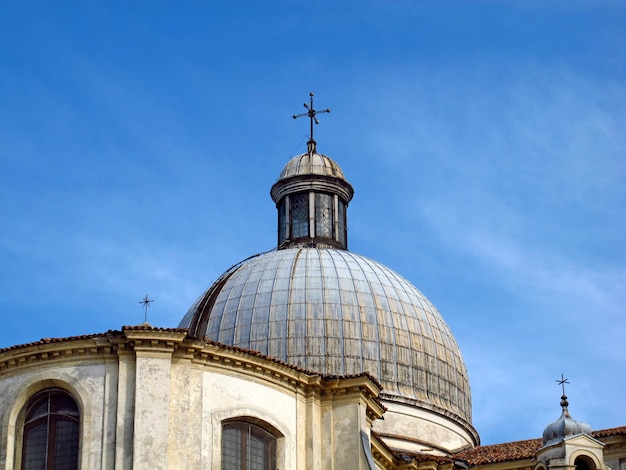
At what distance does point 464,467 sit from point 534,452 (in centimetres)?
236

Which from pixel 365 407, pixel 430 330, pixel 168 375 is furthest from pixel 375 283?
pixel 168 375

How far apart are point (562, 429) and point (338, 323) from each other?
391 inches

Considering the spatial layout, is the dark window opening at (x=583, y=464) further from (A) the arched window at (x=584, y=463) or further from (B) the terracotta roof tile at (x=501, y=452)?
(B) the terracotta roof tile at (x=501, y=452)

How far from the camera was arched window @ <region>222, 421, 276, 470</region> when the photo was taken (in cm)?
4231

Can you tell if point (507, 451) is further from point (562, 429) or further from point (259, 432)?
point (259, 432)

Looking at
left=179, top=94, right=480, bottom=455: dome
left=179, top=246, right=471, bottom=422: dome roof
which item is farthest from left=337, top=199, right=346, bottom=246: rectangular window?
left=179, top=246, right=471, bottom=422: dome roof

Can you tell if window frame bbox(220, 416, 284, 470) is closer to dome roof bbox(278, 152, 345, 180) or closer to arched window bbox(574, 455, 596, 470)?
arched window bbox(574, 455, 596, 470)

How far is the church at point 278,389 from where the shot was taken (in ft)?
136

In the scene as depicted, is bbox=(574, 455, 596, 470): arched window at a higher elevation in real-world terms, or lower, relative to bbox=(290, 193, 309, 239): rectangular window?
lower

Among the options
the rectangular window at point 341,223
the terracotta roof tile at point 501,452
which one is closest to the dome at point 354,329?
the terracotta roof tile at point 501,452

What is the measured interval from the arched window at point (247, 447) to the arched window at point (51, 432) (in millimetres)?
4224

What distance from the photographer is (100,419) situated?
4138 cm

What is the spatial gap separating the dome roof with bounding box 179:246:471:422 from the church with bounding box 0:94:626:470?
0.06 metres

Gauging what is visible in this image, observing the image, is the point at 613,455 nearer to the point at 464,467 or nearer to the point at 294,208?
the point at 464,467
